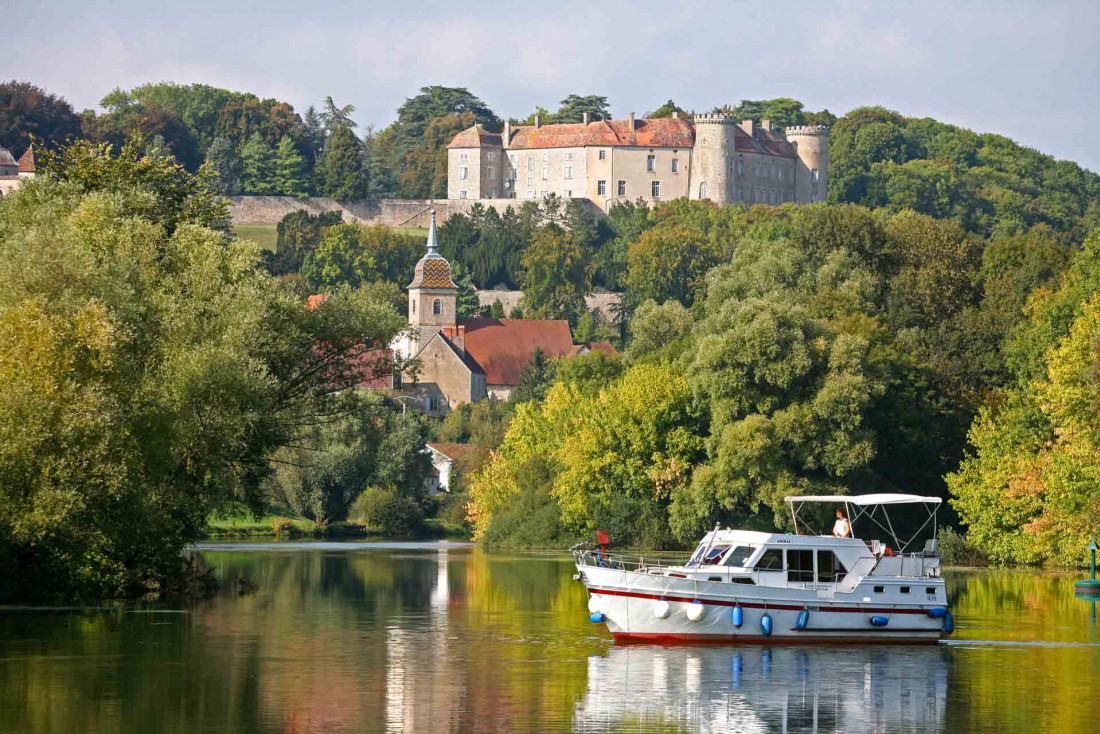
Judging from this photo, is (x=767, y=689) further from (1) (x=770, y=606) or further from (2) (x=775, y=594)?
(2) (x=775, y=594)

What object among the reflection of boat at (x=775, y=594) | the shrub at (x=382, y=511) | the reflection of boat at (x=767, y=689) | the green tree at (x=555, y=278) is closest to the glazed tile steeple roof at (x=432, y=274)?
the green tree at (x=555, y=278)

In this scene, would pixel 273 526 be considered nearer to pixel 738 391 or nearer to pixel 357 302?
pixel 738 391

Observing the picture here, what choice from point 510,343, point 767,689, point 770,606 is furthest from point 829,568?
point 510,343

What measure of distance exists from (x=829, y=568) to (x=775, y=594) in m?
1.53

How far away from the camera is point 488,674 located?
3541 cm

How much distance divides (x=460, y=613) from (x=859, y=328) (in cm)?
3338

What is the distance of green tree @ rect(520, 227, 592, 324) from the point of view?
613 feet

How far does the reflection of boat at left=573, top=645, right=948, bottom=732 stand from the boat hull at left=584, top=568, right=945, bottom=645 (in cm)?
47

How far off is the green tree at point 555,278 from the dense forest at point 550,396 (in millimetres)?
60781

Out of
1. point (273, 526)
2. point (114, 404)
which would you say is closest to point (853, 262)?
point (273, 526)

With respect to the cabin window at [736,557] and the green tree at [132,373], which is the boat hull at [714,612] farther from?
the green tree at [132,373]

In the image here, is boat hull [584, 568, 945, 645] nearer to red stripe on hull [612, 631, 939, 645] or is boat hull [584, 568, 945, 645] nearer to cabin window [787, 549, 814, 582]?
red stripe on hull [612, 631, 939, 645]

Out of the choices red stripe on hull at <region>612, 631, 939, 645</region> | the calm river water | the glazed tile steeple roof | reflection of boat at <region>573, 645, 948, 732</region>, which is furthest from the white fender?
the glazed tile steeple roof

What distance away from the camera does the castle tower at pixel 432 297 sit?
17288 centimetres
